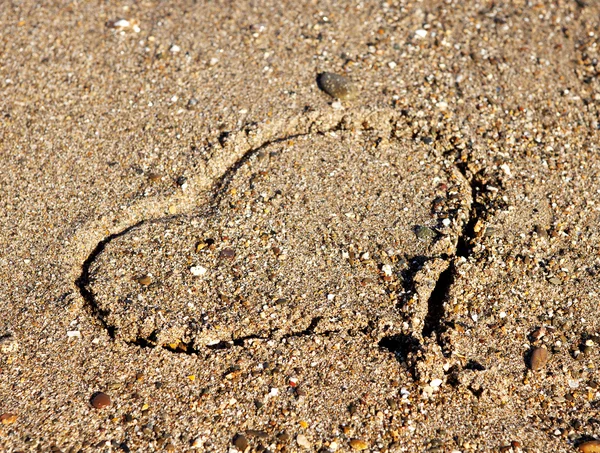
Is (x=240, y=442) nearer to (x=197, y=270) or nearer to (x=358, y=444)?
(x=358, y=444)

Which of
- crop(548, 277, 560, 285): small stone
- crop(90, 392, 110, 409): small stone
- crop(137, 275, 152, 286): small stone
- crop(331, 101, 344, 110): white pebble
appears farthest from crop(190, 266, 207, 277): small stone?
crop(548, 277, 560, 285): small stone

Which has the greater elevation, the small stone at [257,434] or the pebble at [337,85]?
the pebble at [337,85]

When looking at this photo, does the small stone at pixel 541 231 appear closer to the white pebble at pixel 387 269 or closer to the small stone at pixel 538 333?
the small stone at pixel 538 333

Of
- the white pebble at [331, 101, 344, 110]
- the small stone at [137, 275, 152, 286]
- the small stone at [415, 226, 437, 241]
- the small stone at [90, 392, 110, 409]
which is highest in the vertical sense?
the white pebble at [331, 101, 344, 110]

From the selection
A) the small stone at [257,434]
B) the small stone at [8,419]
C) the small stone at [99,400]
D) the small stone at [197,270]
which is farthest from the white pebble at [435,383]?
the small stone at [8,419]

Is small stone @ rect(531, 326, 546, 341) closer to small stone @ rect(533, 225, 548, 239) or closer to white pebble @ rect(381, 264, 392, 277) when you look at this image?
small stone @ rect(533, 225, 548, 239)

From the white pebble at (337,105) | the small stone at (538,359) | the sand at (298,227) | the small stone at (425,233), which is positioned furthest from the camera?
the white pebble at (337,105)
